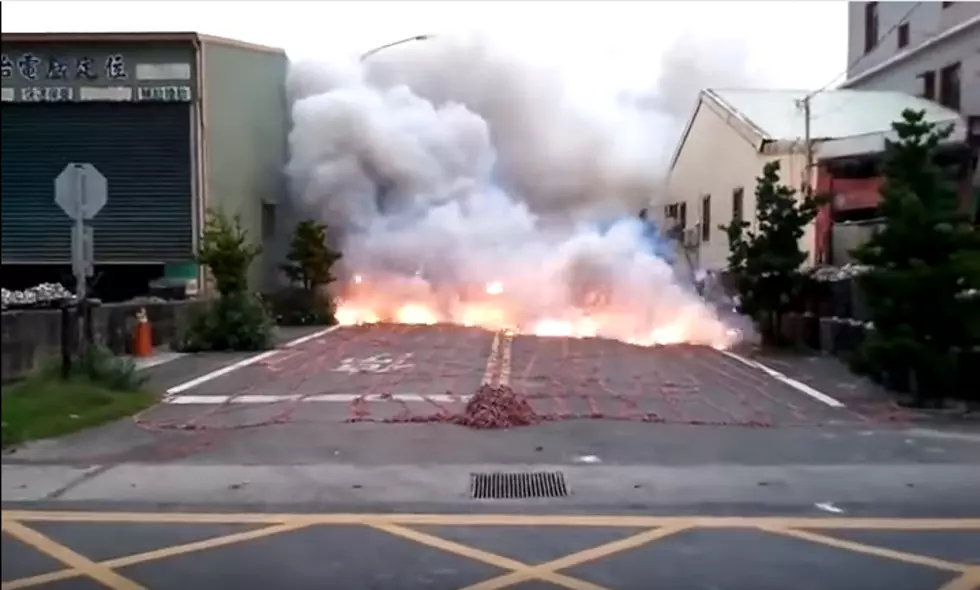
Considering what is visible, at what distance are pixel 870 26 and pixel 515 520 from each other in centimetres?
2603

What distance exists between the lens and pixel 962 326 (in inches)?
462

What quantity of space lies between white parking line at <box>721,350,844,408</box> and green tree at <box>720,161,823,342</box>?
4.04ft

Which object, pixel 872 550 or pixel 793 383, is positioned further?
pixel 793 383

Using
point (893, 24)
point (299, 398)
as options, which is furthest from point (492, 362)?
point (893, 24)

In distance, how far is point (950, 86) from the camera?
24.8m

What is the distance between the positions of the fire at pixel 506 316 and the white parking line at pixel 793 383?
2.90m

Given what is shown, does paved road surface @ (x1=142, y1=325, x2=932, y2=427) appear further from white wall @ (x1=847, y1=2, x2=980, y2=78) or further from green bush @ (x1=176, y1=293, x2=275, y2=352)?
white wall @ (x1=847, y1=2, x2=980, y2=78)

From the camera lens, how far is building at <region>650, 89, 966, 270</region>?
70.2ft

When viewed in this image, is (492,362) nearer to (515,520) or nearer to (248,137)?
(515,520)

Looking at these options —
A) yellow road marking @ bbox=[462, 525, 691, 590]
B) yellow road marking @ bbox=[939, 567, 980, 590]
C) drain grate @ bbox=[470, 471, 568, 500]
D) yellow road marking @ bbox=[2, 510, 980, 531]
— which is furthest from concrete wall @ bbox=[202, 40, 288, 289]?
yellow road marking @ bbox=[939, 567, 980, 590]

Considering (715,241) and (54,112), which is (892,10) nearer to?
(715,241)

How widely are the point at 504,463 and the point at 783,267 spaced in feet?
35.5

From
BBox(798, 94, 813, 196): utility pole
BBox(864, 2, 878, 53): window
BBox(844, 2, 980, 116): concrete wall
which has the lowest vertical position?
BBox(798, 94, 813, 196): utility pole

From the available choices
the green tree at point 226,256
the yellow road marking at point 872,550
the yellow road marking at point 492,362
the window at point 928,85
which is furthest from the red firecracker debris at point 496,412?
the window at point 928,85
